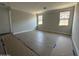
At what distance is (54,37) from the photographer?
3400 millimetres

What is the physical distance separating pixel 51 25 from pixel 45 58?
2.59 m

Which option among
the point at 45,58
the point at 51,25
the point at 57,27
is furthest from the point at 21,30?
the point at 45,58

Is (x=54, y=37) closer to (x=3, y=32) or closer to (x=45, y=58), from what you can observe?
(x=3, y=32)

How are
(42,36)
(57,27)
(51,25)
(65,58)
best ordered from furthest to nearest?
(42,36) → (51,25) → (57,27) → (65,58)

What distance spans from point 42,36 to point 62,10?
5.58 ft

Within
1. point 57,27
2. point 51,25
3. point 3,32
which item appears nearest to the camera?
point 3,32

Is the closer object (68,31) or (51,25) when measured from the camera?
(68,31)

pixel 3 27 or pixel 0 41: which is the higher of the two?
pixel 3 27

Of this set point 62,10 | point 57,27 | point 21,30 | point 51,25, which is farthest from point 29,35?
point 62,10

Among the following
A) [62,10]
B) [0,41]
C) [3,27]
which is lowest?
[0,41]

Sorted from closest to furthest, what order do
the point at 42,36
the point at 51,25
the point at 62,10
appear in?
the point at 62,10 → the point at 51,25 → the point at 42,36

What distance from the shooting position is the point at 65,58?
0.84 metres

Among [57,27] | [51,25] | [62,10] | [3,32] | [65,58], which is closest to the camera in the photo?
[65,58]

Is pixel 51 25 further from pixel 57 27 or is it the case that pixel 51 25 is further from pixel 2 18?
pixel 2 18
